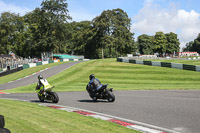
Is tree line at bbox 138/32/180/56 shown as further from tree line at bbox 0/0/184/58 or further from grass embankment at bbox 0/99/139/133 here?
grass embankment at bbox 0/99/139/133

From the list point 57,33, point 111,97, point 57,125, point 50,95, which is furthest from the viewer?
point 57,33

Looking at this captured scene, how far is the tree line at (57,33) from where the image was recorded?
72750mm

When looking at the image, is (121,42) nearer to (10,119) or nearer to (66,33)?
(66,33)

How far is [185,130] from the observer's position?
6852mm

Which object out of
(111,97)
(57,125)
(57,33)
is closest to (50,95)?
(111,97)

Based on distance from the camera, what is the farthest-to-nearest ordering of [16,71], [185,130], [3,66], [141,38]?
[141,38]
[3,66]
[16,71]
[185,130]

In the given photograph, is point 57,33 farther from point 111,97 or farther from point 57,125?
point 57,125

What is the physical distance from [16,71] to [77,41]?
5338 cm

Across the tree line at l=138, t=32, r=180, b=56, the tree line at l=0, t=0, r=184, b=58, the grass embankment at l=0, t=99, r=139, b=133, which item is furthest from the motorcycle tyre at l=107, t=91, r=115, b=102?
the tree line at l=138, t=32, r=180, b=56

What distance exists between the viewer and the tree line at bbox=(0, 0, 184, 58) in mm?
72750

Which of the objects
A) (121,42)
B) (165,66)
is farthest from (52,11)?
(165,66)

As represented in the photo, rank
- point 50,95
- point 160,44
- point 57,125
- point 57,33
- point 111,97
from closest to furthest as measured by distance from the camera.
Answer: point 57,125, point 111,97, point 50,95, point 57,33, point 160,44

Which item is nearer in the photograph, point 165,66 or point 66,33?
point 165,66

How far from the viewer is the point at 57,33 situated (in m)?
74.6
